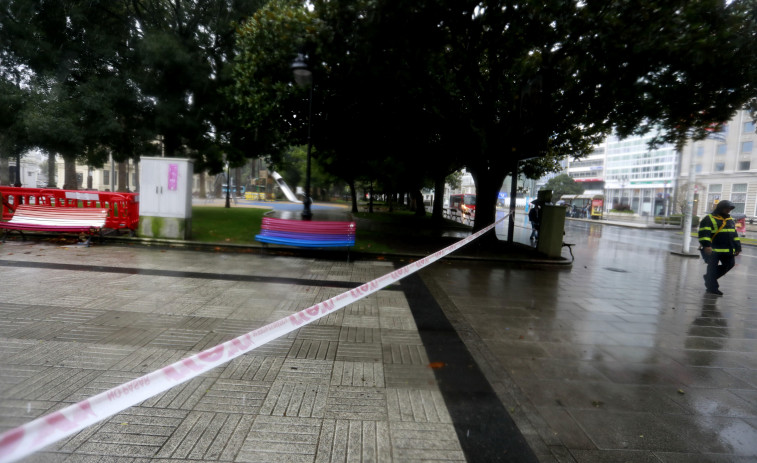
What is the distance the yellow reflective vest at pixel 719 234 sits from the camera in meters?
7.59

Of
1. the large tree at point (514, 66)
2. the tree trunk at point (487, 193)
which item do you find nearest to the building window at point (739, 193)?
the tree trunk at point (487, 193)

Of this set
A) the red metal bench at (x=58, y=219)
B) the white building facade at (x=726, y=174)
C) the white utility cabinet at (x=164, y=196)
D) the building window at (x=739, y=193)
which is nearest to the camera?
the red metal bench at (x=58, y=219)

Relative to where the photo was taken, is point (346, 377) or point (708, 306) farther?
point (708, 306)

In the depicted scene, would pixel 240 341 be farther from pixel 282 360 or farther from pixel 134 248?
pixel 134 248

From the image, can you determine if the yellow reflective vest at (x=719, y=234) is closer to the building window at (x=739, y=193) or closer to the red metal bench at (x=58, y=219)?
the red metal bench at (x=58, y=219)

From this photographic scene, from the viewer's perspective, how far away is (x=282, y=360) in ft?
13.0

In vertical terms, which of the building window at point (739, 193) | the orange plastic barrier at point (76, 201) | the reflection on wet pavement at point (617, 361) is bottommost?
the reflection on wet pavement at point (617, 361)

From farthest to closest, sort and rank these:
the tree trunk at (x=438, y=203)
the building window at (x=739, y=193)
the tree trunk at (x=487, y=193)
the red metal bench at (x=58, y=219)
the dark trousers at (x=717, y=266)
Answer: the building window at (x=739, y=193) → the tree trunk at (x=438, y=203) → the tree trunk at (x=487, y=193) → the red metal bench at (x=58, y=219) → the dark trousers at (x=717, y=266)

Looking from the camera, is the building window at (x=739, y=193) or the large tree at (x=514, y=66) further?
Answer: the building window at (x=739, y=193)

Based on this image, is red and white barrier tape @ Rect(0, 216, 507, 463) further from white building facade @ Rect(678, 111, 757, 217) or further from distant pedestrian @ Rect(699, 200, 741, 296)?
white building facade @ Rect(678, 111, 757, 217)

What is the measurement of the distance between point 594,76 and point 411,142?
22.3ft

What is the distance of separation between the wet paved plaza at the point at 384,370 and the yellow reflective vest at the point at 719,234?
1035mm

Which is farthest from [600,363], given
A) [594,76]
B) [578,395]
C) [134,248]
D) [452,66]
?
[134,248]

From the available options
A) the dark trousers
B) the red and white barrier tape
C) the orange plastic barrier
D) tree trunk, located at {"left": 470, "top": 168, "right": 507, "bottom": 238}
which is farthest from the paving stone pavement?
tree trunk, located at {"left": 470, "top": 168, "right": 507, "bottom": 238}
